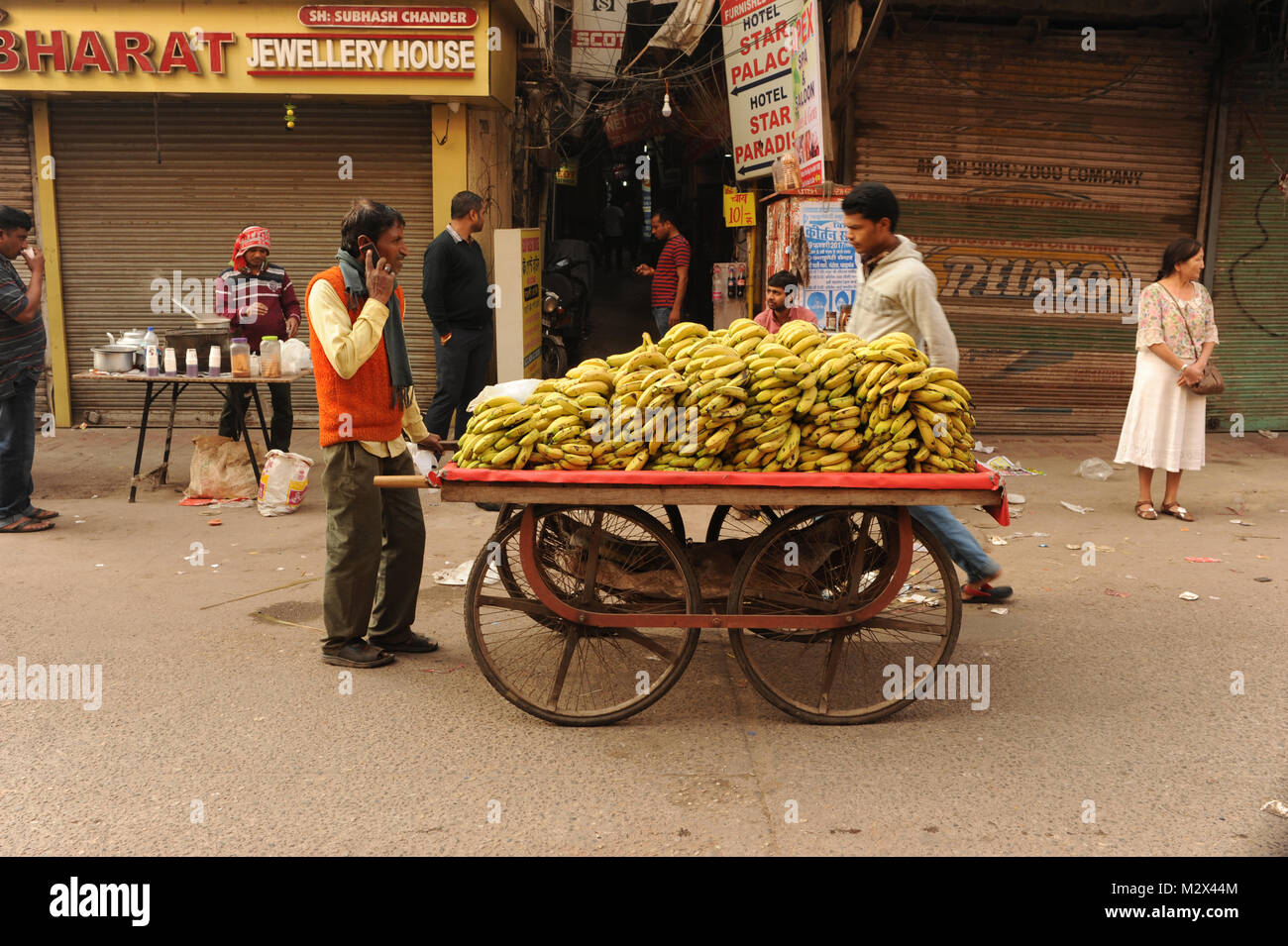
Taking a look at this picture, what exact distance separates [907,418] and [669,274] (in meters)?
8.13

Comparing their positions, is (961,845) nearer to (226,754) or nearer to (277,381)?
(226,754)

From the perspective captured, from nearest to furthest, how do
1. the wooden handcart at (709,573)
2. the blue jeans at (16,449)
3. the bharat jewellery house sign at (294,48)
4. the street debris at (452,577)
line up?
1. the wooden handcart at (709,573)
2. the street debris at (452,577)
3. the blue jeans at (16,449)
4. the bharat jewellery house sign at (294,48)

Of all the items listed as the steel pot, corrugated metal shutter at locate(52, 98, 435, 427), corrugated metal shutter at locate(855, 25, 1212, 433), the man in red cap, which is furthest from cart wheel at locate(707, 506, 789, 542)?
corrugated metal shutter at locate(52, 98, 435, 427)

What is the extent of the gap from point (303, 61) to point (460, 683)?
718cm

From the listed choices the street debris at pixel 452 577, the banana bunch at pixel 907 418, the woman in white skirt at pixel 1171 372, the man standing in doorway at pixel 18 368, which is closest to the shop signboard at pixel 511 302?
the street debris at pixel 452 577

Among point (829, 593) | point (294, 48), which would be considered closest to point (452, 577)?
point (829, 593)

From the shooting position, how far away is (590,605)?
430 cm

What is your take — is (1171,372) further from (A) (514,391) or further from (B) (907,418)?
(A) (514,391)

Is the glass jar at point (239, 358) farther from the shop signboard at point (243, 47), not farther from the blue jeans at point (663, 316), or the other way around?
the blue jeans at point (663, 316)

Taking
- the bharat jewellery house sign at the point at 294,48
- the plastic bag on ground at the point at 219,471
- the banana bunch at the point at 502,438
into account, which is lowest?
the plastic bag on ground at the point at 219,471

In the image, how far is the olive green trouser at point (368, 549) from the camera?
184 inches

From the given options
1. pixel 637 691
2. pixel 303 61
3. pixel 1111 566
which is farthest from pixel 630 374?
pixel 303 61

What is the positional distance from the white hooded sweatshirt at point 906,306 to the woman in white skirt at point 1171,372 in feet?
9.81

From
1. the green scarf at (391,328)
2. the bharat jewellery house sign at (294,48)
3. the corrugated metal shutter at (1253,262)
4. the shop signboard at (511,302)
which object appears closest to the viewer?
the green scarf at (391,328)
